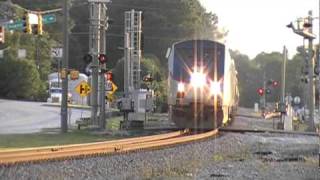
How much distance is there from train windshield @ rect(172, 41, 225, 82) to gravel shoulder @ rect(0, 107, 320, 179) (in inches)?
280

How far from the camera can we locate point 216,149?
71.3ft

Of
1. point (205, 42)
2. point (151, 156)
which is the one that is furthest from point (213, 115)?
point (151, 156)

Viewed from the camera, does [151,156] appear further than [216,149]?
No

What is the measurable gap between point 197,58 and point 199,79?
1.00 meters

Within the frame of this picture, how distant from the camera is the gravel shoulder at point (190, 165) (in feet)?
45.8

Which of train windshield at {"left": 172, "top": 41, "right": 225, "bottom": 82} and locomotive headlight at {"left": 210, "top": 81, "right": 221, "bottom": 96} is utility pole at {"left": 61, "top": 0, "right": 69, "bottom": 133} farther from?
locomotive headlight at {"left": 210, "top": 81, "right": 221, "bottom": 96}

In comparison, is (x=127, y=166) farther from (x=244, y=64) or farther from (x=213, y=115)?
(x=244, y=64)

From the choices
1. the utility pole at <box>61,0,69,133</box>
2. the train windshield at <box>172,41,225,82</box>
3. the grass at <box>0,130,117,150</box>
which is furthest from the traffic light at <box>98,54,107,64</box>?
the grass at <box>0,130,117,150</box>

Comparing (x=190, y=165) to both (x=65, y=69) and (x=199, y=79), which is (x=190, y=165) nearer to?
(x=199, y=79)

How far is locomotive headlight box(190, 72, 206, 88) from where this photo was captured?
29.4 meters

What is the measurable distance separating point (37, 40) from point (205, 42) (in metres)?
64.0

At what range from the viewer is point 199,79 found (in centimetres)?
2941

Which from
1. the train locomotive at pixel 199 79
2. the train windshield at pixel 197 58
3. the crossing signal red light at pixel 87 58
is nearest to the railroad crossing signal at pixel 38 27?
the crossing signal red light at pixel 87 58

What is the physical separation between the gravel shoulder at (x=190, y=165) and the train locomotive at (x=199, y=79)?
6683mm
